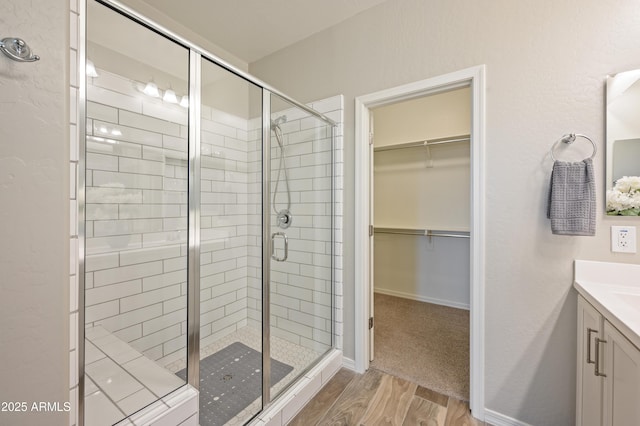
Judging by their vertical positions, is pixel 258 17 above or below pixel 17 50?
above

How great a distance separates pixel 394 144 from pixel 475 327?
8.17ft

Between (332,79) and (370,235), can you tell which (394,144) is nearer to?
(332,79)

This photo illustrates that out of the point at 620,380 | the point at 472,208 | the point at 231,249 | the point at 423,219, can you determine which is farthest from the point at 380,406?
the point at 423,219

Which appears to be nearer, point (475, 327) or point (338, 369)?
point (475, 327)

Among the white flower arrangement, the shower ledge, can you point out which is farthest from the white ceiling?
the shower ledge

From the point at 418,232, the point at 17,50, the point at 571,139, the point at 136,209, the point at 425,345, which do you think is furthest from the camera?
the point at 418,232

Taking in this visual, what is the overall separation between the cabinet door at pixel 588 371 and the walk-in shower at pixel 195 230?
1.44 m

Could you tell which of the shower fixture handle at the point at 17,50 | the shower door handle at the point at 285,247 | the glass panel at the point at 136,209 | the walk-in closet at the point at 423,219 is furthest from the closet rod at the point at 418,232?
the shower fixture handle at the point at 17,50

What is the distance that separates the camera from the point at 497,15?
4.77 ft

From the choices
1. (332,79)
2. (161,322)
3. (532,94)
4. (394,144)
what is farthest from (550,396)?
(394,144)

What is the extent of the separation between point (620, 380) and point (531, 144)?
107cm

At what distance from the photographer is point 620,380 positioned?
2.88 feet

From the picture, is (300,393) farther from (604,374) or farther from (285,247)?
(604,374)

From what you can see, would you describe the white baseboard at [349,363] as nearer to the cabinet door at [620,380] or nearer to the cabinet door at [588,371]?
the cabinet door at [588,371]
